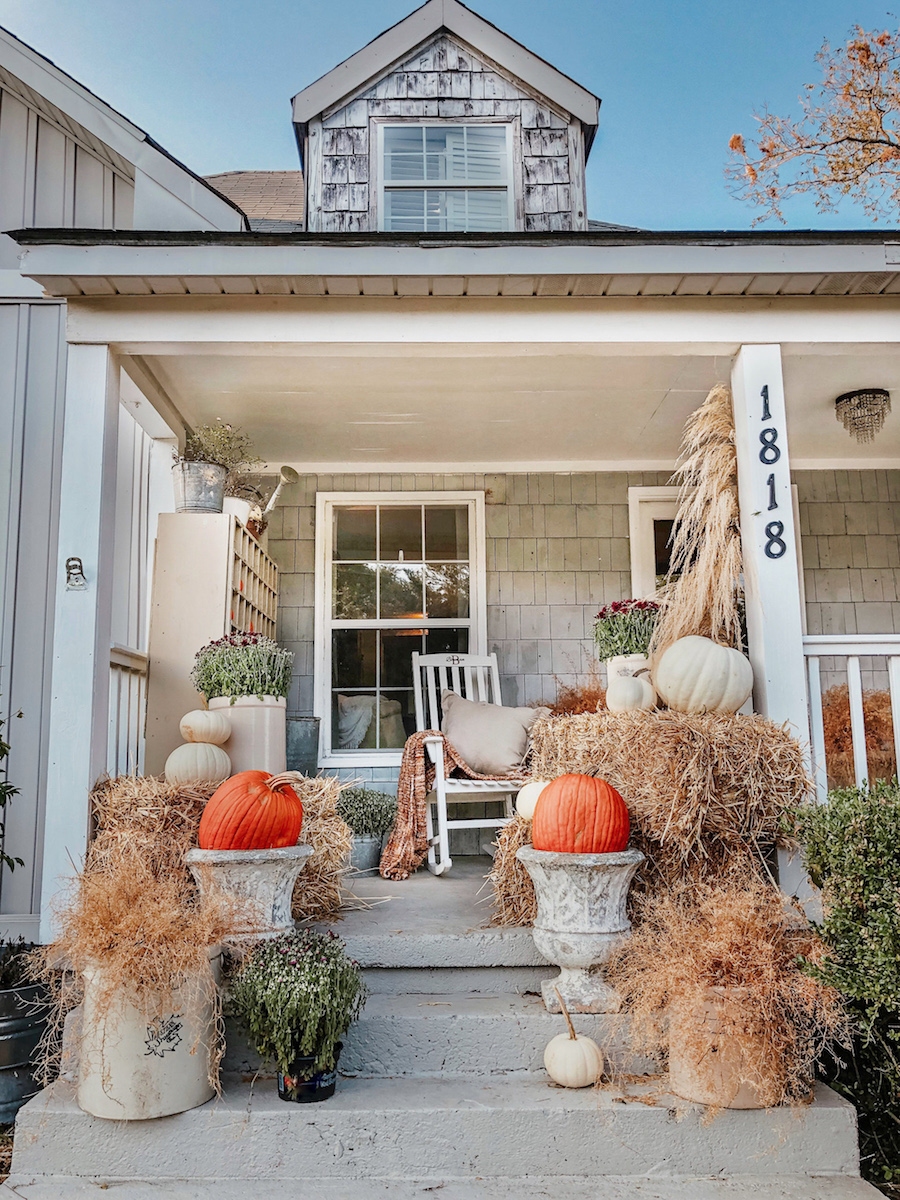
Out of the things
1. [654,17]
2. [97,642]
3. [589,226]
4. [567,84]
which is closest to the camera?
[97,642]

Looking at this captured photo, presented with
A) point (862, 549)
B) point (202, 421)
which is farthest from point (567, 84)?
point (862, 549)

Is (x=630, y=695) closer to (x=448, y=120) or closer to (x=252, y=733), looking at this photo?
(x=252, y=733)

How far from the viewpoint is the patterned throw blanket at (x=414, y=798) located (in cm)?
431

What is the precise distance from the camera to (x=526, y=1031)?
270 centimetres

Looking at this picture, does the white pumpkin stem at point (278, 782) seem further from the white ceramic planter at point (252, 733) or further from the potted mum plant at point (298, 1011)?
the white ceramic planter at point (252, 733)

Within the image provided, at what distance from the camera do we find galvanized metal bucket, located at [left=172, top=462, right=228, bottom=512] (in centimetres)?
454

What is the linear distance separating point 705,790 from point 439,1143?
1238mm

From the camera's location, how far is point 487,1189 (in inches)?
90.9

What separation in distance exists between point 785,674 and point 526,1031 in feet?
4.97

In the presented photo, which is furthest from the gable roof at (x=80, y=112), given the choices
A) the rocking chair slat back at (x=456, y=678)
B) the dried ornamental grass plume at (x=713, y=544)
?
the dried ornamental grass plume at (x=713, y=544)

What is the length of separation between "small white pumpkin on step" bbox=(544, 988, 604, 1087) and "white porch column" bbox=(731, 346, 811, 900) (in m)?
1.33

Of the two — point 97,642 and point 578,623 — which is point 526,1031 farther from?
point 578,623

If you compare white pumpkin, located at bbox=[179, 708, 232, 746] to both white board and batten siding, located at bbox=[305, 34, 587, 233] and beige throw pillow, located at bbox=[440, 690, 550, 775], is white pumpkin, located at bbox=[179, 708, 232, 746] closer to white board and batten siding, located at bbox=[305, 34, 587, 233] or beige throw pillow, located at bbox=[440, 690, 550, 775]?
beige throw pillow, located at bbox=[440, 690, 550, 775]

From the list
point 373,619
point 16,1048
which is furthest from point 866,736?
point 16,1048
